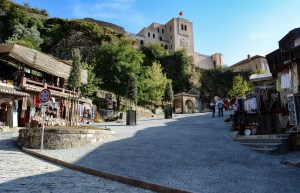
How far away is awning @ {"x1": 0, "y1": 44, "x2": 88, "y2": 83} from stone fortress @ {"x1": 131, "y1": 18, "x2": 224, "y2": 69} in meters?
44.7

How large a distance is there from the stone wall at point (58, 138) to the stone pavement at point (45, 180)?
213cm

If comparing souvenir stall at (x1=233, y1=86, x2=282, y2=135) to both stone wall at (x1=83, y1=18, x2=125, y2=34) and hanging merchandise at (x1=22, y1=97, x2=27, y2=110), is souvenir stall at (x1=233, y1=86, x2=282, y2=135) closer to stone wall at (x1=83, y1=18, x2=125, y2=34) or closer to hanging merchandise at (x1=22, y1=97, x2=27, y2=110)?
hanging merchandise at (x1=22, y1=97, x2=27, y2=110)

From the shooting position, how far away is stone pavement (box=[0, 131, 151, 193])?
629 cm

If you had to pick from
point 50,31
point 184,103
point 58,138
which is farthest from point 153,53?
point 58,138

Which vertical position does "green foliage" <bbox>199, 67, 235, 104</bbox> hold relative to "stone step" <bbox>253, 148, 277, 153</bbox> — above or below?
above

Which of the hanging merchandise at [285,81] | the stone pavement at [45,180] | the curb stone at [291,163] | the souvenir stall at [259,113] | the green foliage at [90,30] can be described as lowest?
the stone pavement at [45,180]

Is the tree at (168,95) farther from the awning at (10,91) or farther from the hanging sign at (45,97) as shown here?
the hanging sign at (45,97)

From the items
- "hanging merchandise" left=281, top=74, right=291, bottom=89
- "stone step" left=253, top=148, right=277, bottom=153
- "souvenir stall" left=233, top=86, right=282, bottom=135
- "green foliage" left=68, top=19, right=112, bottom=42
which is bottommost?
"stone step" left=253, top=148, right=277, bottom=153

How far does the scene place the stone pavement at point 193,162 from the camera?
6.69 m

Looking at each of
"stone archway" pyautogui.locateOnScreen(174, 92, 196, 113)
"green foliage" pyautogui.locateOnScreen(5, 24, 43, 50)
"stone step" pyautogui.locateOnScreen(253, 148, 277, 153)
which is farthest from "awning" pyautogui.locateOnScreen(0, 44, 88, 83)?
"stone archway" pyautogui.locateOnScreen(174, 92, 196, 113)

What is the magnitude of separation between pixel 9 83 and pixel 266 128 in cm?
1824

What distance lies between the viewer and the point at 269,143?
36.6 feet

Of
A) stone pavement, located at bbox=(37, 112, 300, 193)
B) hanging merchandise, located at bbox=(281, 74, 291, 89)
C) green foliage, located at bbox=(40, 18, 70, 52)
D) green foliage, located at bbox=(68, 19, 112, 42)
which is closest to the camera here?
stone pavement, located at bbox=(37, 112, 300, 193)

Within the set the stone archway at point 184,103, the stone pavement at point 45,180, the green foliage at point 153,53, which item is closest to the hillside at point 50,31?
the green foliage at point 153,53
